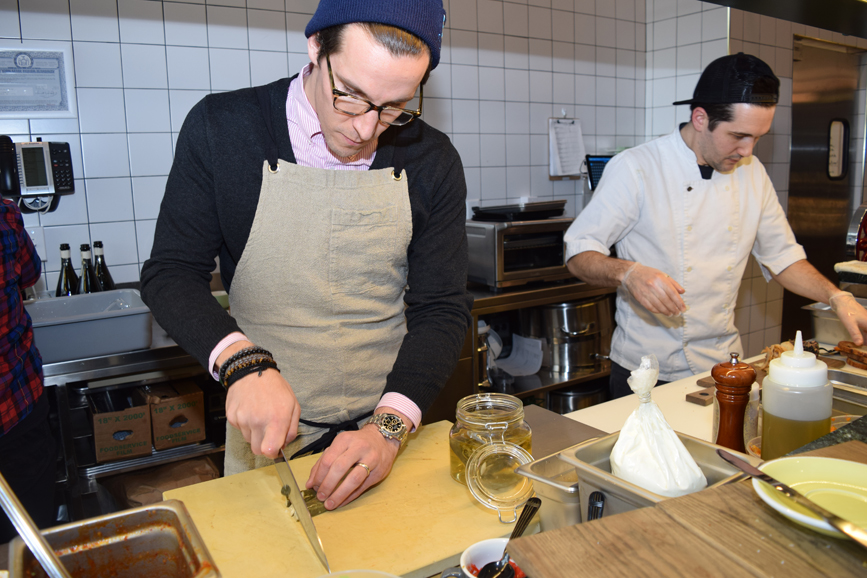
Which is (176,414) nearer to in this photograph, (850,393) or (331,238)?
(331,238)

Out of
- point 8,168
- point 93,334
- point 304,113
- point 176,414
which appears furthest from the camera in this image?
point 8,168

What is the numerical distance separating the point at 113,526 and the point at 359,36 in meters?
0.79

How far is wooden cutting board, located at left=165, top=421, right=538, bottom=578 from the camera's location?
0.82 m

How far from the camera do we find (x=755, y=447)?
1028mm

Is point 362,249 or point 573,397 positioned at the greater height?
point 362,249

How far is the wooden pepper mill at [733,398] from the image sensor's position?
1.01m

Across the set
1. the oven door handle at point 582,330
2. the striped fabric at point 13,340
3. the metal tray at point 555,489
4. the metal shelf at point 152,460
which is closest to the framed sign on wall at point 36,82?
the striped fabric at point 13,340

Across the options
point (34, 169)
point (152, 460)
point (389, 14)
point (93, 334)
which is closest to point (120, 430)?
point (152, 460)

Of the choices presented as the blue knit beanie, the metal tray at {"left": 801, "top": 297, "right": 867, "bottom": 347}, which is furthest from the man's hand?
the metal tray at {"left": 801, "top": 297, "right": 867, "bottom": 347}

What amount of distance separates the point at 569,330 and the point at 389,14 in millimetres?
2277

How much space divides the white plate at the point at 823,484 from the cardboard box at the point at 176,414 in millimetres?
1913

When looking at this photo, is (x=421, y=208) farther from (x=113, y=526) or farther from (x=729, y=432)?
(x=113, y=526)

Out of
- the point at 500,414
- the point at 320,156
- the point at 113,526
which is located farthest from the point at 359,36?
the point at 113,526

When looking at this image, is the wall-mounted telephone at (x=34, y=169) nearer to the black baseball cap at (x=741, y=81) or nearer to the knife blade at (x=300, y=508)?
the knife blade at (x=300, y=508)
